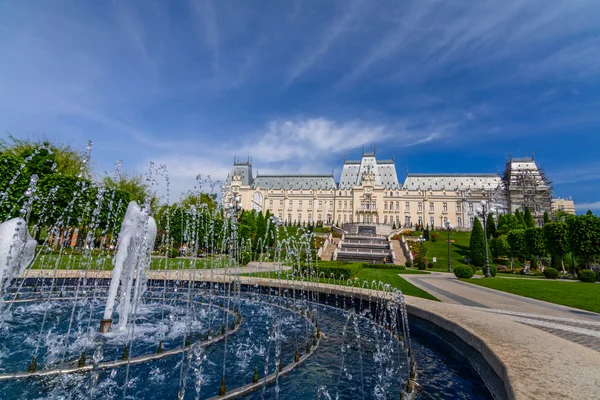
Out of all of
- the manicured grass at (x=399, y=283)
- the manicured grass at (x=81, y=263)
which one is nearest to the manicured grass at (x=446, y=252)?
the manicured grass at (x=399, y=283)

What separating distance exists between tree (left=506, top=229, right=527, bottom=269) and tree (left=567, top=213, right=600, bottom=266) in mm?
9545

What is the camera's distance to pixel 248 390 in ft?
15.3

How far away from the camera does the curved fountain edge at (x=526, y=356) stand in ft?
12.0

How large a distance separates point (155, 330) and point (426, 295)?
10.1 m

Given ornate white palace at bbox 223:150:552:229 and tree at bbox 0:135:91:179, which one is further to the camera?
ornate white palace at bbox 223:150:552:229

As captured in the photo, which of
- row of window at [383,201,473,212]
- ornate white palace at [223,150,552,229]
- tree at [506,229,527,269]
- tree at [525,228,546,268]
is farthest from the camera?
row of window at [383,201,473,212]

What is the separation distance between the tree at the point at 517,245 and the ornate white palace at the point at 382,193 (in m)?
44.9

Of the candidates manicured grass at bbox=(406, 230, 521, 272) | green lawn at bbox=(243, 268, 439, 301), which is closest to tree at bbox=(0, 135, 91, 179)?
green lawn at bbox=(243, 268, 439, 301)

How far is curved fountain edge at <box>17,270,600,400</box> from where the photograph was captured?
3.66 metres

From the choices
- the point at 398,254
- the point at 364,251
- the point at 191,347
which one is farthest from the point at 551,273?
the point at 191,347

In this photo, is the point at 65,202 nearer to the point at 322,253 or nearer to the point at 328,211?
the point at 322,253

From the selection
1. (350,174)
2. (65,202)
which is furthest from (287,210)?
(65,202)

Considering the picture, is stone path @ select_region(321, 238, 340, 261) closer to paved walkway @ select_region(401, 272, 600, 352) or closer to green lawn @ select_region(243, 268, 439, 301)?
green lawn @ select_region(243, 268, 439, 301)

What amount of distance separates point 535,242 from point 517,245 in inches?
104
